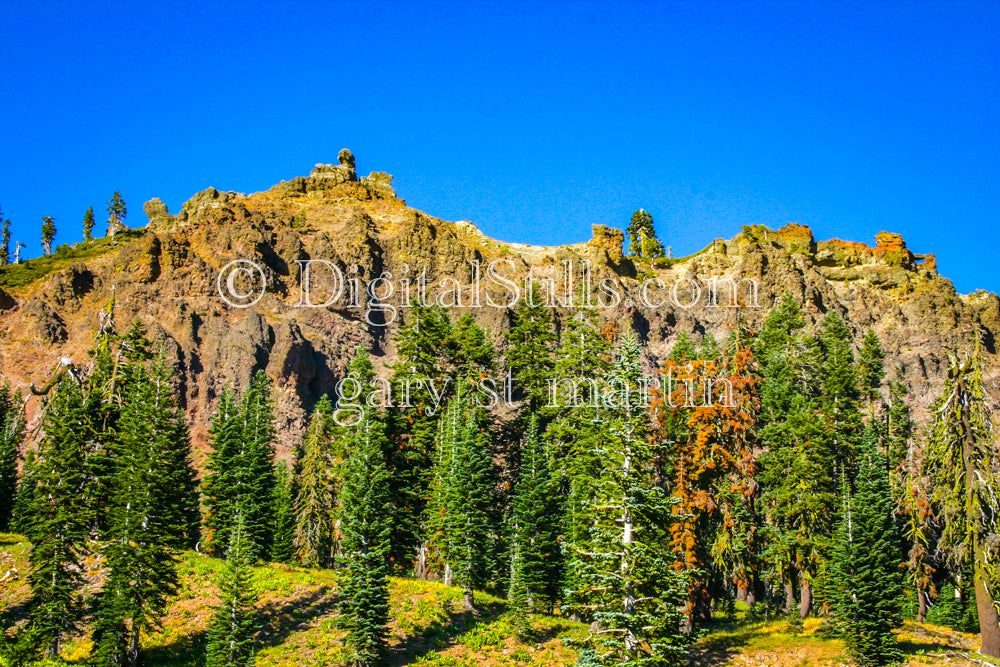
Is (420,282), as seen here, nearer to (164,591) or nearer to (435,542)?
(435,542)

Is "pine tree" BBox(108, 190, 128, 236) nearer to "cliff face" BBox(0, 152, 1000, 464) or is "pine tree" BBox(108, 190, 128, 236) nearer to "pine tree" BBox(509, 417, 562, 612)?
"cliff face" BBox(0, 152, 1000, 464)

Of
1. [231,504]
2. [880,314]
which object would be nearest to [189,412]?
[231,504]

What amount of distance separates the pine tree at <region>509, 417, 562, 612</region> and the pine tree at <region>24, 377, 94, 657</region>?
70.0 feet

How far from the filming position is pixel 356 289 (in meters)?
92.2

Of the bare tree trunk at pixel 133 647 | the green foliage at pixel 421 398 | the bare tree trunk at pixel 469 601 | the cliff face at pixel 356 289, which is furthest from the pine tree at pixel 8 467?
the bare tree trunk at pixel 469 601

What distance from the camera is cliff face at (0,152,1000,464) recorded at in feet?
253

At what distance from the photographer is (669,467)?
38.8m

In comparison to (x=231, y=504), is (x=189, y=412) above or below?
above

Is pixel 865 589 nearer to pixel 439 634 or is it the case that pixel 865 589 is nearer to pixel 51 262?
pixel 439 634

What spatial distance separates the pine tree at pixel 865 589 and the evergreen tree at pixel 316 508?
94.2ft

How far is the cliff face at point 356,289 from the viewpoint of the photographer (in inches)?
3034

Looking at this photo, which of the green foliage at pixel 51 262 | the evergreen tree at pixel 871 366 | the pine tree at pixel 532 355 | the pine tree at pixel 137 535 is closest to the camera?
the pine tree at pixel 137 535

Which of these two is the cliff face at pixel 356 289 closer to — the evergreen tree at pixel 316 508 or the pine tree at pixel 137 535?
the evergreen tree at pixel 316 508

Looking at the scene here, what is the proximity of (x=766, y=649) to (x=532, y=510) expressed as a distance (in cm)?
1316
